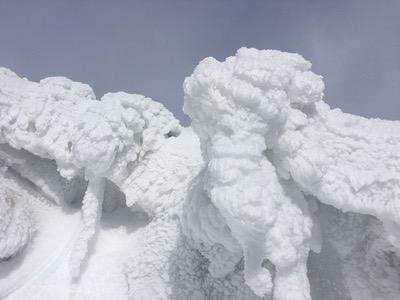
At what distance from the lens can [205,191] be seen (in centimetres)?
457

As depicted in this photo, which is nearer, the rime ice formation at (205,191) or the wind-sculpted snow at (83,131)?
the rime ice formation at (205,191)

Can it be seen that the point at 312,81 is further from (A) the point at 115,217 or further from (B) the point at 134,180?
(A) the point at 115,217

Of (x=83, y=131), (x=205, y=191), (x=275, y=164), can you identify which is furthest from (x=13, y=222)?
(x=275, y=164)

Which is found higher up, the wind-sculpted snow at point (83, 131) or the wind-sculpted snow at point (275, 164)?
the wind-sculpted snow at point (83, 131)

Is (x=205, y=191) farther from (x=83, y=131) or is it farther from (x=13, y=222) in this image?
(x=13, y=222)

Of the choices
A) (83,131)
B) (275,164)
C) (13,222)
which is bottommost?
(13,222)

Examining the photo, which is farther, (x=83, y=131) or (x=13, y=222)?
(x=83, y=131)

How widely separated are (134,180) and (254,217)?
272cm

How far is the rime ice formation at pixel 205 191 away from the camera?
4.10m

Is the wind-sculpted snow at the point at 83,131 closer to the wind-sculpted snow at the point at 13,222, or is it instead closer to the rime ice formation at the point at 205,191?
the rime ice formation at the point at 205,191

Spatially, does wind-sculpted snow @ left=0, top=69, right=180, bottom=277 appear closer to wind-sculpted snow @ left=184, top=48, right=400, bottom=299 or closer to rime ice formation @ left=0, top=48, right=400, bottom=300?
rime ice formation @ left=0, top=48, right=400, bottom=300

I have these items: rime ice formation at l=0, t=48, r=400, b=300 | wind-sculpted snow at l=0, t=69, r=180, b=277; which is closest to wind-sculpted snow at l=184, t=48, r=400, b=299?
rime ice formation at l=0, t=48, r=400, b=300


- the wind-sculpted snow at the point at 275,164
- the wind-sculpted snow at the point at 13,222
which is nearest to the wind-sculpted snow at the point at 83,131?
the wind-sculpted snow at the point at 13,222

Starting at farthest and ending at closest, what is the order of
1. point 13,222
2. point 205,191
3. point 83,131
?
point 83,131 → point 13,222 → point 205,191
